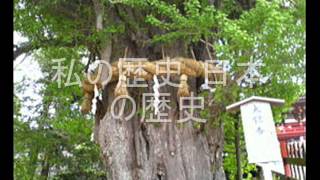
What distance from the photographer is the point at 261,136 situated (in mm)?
1874

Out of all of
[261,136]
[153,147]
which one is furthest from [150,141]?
[261,136]

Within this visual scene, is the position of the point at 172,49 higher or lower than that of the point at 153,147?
higher

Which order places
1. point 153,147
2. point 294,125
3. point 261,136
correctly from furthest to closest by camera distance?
point 294,125 → point 153,147 → point 261,136

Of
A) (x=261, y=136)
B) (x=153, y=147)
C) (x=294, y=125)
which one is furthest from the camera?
(x=294, y=125)

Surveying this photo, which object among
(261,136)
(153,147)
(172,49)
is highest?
(172,49)

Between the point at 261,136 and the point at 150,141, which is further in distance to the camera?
the point at 150,141

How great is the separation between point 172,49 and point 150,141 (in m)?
0.68

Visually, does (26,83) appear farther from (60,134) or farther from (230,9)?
(230,9)

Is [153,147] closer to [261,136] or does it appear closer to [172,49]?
[172,49]

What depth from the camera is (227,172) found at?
15.1 ft

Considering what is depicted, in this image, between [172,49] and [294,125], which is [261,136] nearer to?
[172,49]

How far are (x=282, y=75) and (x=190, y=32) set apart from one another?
0.65 m

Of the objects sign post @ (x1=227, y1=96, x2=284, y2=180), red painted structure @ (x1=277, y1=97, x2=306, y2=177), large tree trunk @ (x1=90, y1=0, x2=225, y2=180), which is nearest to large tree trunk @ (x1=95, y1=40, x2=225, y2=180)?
large tree trunk @ (x1=90, y1=0, x2=225, y2=180)
